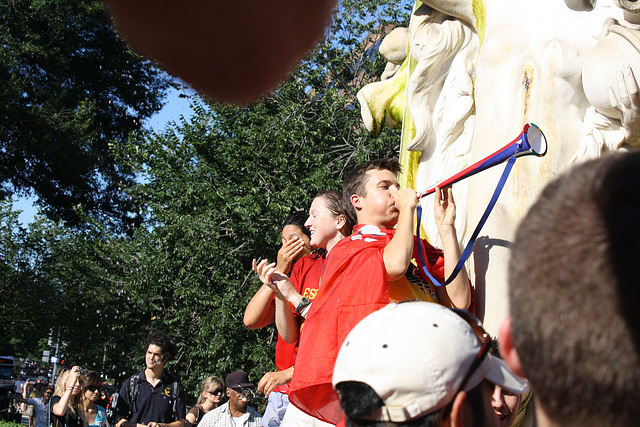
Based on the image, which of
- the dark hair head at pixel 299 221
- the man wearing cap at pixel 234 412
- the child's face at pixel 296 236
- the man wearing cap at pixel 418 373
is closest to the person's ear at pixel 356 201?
the child's face at pixel 296 236

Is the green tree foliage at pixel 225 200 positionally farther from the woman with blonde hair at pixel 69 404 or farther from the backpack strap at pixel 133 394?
the backpack strap at pixel 133 394

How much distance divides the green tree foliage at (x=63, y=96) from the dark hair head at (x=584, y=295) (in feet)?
51.0

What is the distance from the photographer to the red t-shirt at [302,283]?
3.64 meters

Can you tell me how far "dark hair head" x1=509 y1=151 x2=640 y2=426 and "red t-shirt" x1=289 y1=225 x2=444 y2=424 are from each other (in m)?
1.55

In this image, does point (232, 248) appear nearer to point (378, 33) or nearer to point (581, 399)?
point (378, 33)

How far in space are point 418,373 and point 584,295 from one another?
1.50ft

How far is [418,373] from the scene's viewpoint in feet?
4.11

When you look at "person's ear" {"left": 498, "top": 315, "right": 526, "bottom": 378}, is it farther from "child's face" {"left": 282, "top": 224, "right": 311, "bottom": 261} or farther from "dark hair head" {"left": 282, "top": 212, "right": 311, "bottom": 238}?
"dark hair head" {"left": 282, "top": 212, "right": 311, "bottom": 238}

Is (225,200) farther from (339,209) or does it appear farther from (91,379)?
(339,209)

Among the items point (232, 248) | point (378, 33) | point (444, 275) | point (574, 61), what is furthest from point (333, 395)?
point (378, 33)

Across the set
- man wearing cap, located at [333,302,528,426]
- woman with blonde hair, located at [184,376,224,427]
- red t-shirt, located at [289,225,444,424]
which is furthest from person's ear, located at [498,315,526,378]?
woman with blonde hair, located at [184,376,224,427]

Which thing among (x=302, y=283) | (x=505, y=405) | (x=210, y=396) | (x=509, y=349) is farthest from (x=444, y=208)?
(x=210, y=396)

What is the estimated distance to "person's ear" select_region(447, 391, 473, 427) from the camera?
1278 millimetres

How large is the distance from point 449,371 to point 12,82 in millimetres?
17857
